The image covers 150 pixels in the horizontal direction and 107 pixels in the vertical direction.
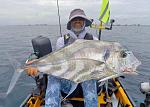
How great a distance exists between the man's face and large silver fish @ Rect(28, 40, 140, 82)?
1079mm

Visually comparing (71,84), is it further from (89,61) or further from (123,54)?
(123,54)

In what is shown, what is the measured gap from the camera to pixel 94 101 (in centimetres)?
472

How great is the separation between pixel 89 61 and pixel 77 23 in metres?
1.46

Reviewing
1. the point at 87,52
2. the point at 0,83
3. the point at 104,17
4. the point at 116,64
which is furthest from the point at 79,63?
the point at 0,83

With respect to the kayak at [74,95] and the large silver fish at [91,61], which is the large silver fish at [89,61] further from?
the kayak at [74,95]

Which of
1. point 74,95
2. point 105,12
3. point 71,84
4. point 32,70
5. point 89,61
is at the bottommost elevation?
point 74,95

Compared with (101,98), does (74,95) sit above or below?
above

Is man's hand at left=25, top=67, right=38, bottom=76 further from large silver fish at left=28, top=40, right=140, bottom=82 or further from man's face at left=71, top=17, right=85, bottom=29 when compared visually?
man's face at left=71, top=17, right=85, bottom=29

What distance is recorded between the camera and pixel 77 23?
16.9 feet

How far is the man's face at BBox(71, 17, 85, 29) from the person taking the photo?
16.7 ft

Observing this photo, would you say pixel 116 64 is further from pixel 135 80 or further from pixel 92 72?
pixel 135 80

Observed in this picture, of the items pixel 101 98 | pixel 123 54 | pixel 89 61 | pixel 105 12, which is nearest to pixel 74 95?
pixel 101 98

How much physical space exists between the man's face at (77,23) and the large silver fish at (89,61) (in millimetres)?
1079

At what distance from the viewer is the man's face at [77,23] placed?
509 centimetres
